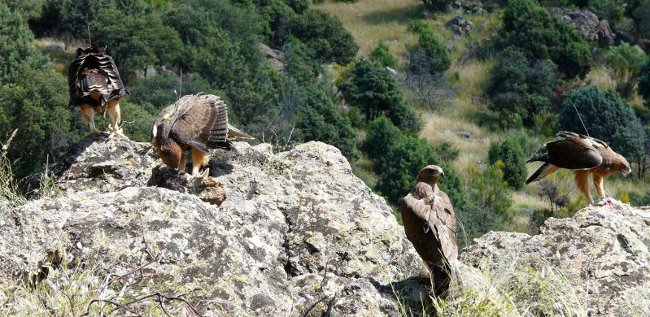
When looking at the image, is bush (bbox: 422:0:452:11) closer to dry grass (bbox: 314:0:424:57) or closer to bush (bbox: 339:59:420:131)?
dry grass (bbox: 314:0:424:57)

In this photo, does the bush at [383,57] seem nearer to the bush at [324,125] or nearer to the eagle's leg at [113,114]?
the bush at [324,125]

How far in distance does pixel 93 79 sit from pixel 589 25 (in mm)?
61546

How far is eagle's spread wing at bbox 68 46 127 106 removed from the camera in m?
10.1

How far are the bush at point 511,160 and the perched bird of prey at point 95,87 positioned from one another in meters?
36.4

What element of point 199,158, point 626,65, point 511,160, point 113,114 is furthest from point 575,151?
point 626,65

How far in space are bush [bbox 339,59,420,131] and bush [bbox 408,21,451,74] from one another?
532 centimetres

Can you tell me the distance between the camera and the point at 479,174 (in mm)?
47031

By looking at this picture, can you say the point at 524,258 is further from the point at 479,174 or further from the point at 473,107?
the point at 473,107

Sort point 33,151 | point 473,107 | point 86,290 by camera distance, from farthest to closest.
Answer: point 473,107, point 33,151, point 86,290

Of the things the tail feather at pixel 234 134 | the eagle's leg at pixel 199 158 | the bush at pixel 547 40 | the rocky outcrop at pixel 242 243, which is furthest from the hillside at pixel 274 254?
the bush at pixel 547 40

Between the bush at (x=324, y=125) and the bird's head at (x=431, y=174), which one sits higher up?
the bird's head at (x=431, y=174)

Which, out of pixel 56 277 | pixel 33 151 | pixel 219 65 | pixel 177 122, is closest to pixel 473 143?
pixel 219 65

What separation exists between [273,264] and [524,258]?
159 centimetres

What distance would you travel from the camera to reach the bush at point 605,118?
5072 centimetres
